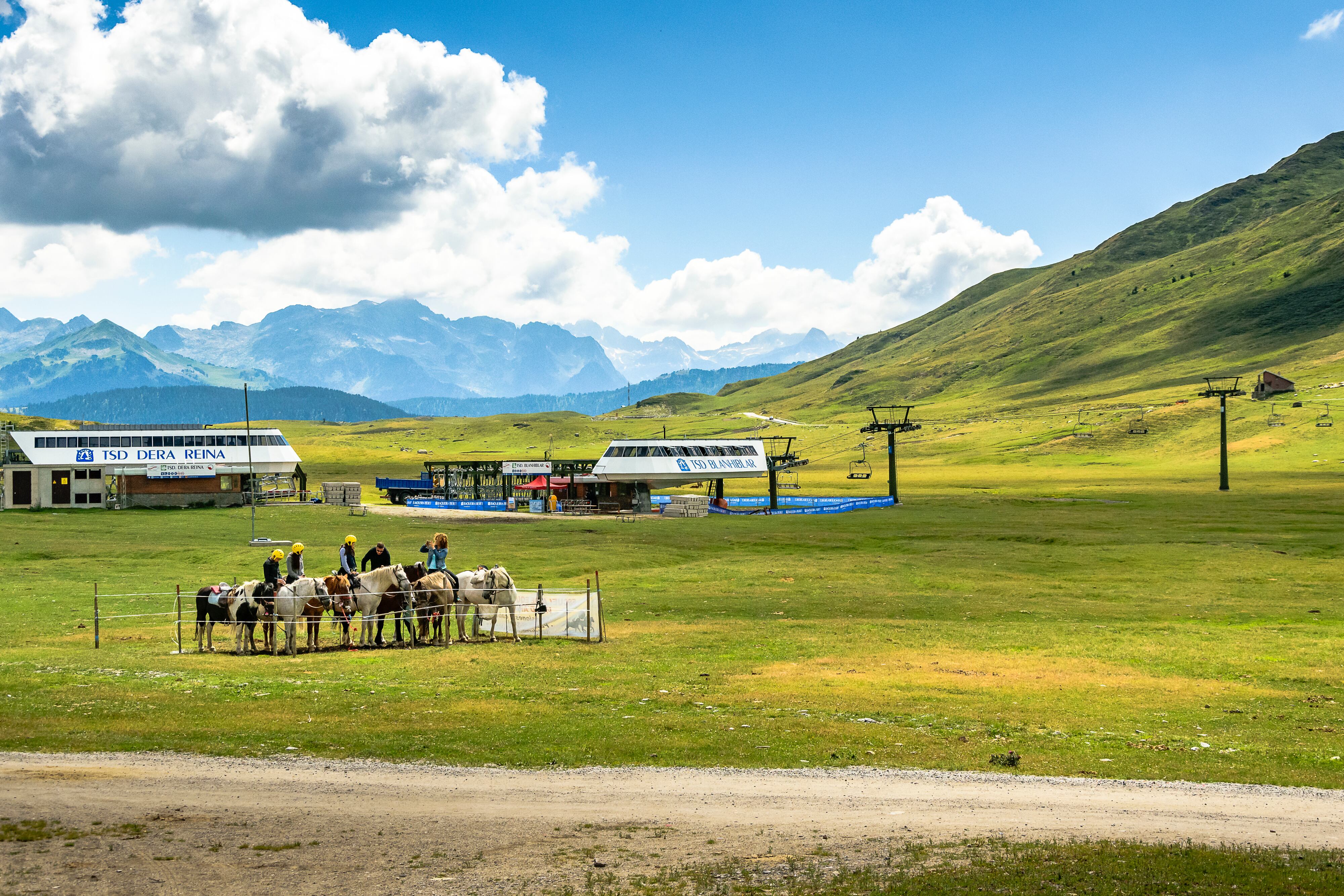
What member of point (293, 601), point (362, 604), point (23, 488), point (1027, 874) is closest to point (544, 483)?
point (23, 488)

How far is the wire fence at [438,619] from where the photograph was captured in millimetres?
27359

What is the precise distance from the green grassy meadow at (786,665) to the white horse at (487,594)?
150 cm

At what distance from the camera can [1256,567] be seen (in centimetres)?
Answer: 5081

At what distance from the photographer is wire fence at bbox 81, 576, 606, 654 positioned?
27.4 meters

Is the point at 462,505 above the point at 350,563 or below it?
below

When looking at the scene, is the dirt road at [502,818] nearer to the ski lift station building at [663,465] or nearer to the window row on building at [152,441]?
the ski lift station building at [663,465]

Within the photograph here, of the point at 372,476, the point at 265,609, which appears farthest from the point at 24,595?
the point at 372,476

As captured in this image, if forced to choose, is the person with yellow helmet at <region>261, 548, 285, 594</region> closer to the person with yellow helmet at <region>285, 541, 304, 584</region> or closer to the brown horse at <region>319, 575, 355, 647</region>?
the person with yellow helmet at <region>285, 541, 304, 584</region>

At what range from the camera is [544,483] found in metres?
106

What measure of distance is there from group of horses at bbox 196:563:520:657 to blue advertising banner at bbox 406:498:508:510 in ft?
240

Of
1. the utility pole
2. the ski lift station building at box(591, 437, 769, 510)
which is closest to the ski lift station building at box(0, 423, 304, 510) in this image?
the utility pole

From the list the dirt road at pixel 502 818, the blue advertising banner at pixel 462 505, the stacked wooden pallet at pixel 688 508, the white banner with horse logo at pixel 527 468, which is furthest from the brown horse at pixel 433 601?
the white banner with horse logo at pixel 527 468

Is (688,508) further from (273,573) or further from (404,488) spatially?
(273,573)

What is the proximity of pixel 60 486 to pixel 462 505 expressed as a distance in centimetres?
3652
